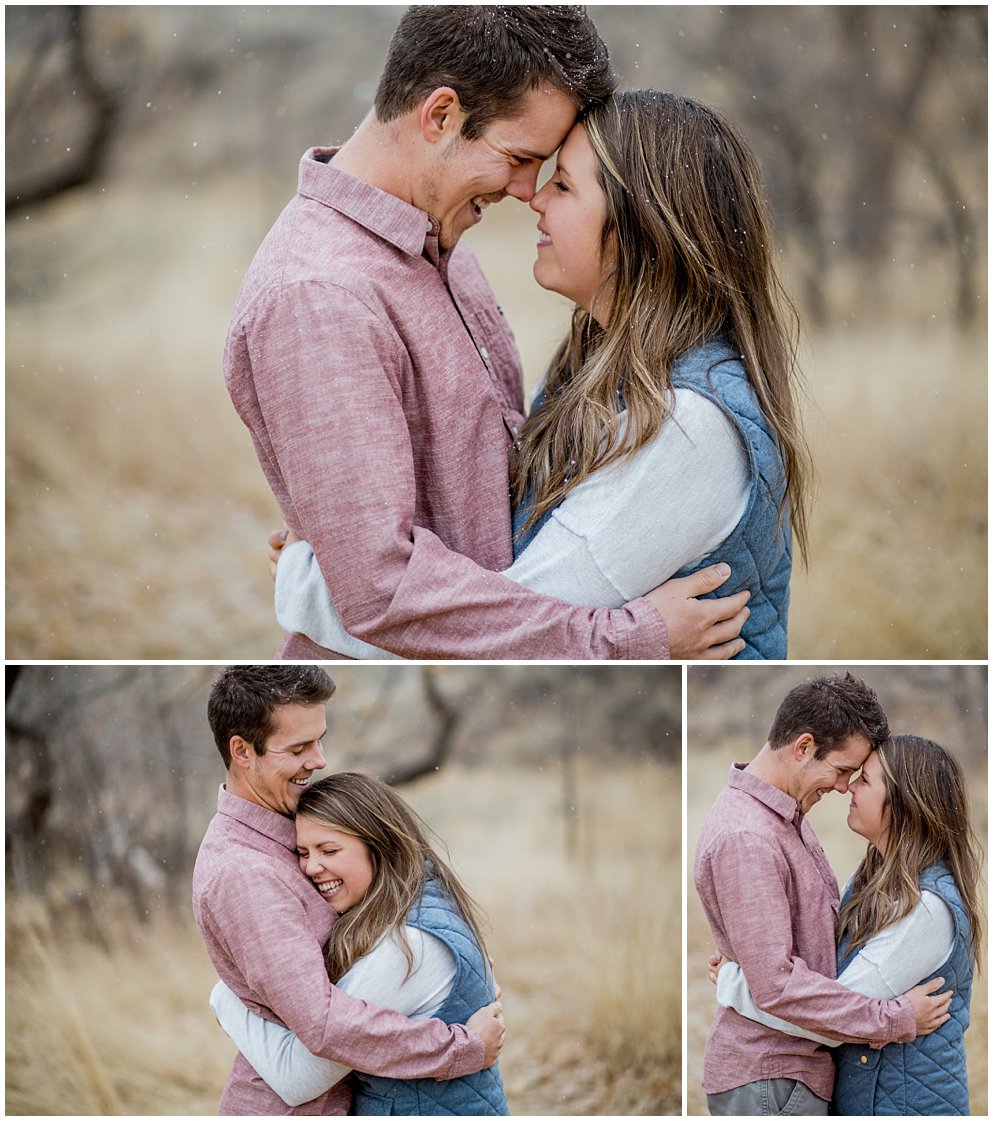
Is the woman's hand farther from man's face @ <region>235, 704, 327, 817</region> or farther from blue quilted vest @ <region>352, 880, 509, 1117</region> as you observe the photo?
blue quilted vest @ <region>352, 880, 509, 1117</region>

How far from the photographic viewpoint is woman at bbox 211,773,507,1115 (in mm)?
1441

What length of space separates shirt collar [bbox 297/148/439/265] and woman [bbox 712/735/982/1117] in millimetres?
879

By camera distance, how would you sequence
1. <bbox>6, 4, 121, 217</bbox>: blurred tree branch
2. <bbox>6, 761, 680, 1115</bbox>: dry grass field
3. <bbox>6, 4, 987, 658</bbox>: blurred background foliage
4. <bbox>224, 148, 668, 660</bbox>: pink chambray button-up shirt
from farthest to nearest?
<bbox>6, 4, 987, 658</bbox>: blurred background foliage
<bbox>6, 4, 121, 217</bbox>: blurred tree branch
<bbox>6, 761, 680, 1115</bbox>: dry grass field
<bbox>224, 148, 668, 660</bbox>: pink chambray button-up shirt

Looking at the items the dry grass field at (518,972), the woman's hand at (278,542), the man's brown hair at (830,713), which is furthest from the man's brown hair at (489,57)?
the dry grass field at (518,972)

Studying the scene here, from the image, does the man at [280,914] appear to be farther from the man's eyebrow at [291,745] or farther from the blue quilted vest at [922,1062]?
the blue quilted vest at [922,1062]

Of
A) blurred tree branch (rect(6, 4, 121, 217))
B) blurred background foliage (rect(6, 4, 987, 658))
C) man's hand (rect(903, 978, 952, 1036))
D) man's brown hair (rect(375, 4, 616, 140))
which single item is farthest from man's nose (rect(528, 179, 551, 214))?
blurred tree branch (rect(6, 4, 121, 217))

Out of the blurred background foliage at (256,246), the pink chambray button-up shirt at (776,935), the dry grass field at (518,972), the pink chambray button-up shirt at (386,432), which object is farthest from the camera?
the blurred background foliage at (256,246)

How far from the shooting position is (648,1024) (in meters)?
1.73

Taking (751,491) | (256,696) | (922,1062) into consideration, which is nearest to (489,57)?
(751,491)

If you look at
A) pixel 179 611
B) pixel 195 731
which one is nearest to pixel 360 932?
pixel 195 731

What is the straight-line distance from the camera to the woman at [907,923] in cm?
151

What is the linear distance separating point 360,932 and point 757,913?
50cm

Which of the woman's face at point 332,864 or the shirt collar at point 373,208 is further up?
the shirt collar at point 373,208

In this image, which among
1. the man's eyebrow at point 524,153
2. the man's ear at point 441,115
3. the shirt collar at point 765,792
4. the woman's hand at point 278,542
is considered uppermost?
the man's ear at point 441,115
